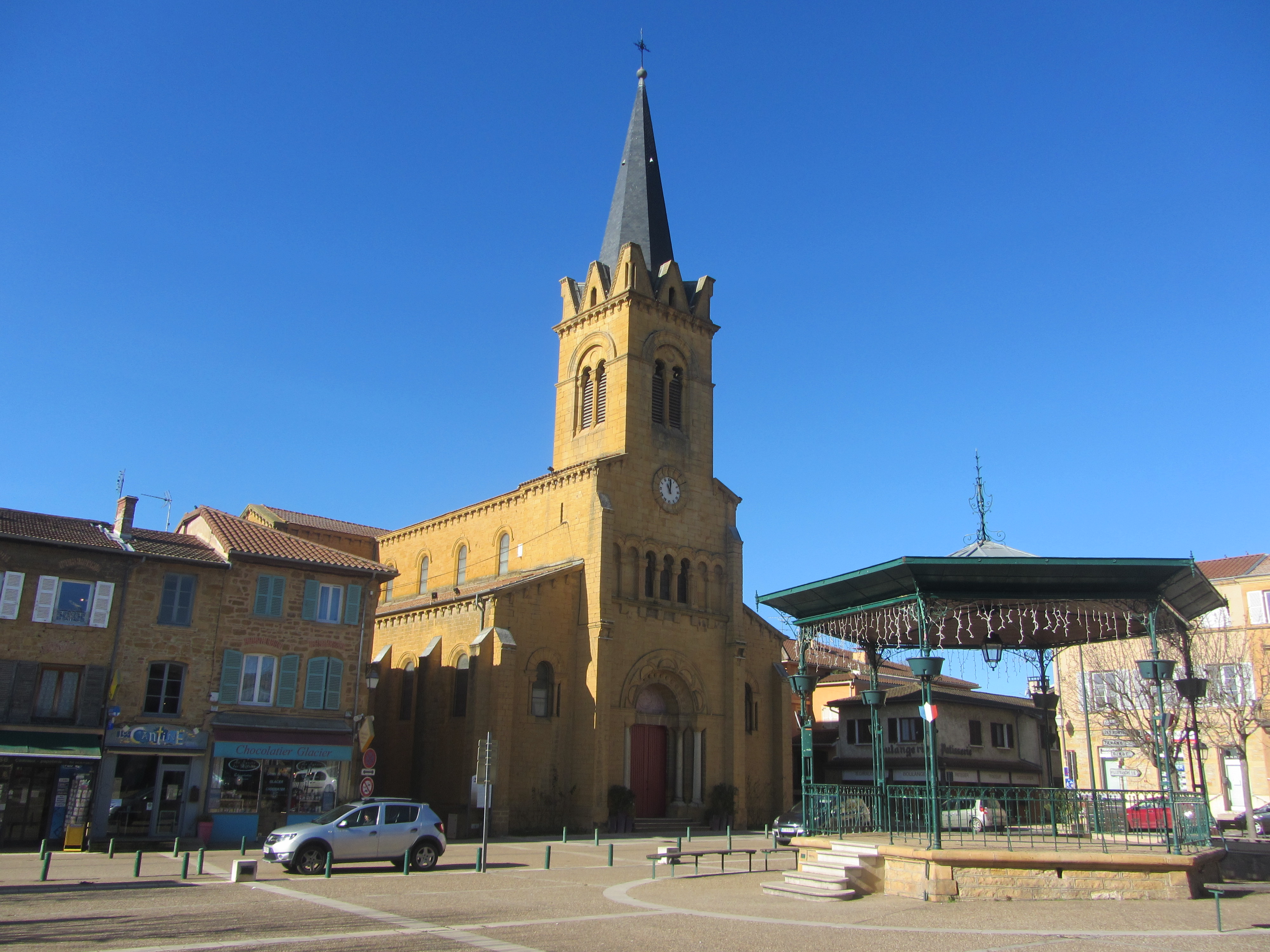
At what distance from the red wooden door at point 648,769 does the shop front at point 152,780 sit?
15.5 meters

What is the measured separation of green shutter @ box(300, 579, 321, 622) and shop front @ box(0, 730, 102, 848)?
6.55m

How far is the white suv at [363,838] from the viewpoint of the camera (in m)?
21.1

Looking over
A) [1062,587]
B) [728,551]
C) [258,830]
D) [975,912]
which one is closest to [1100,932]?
[975,912]

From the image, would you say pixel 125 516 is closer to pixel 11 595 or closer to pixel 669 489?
pixel 11 595

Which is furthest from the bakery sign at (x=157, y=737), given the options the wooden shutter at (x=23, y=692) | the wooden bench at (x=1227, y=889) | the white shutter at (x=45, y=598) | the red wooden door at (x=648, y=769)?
the wooden bench at (x=1227, y=889)

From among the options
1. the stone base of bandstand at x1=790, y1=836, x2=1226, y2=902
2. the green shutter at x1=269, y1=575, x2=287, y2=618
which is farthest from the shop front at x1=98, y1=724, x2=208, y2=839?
the stone base of bandstand at x1=790, y1=836, x2=1226, y2=902

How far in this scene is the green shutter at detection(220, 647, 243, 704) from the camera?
95.1 ft

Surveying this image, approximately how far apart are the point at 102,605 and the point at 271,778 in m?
7.00

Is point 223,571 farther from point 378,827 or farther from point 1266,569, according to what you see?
point 1266,569

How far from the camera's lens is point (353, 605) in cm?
3195

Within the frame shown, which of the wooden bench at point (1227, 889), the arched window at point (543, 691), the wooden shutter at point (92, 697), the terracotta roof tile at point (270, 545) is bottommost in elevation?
the wooden bench at point (1227, 889)

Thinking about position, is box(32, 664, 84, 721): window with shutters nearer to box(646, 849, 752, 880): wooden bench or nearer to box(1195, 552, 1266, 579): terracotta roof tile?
box(646, 849, 752, 880): wooden bench

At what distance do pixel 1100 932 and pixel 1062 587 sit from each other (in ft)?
23.7

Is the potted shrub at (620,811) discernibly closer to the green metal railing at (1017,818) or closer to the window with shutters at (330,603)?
the window with shutters at (330,603)
